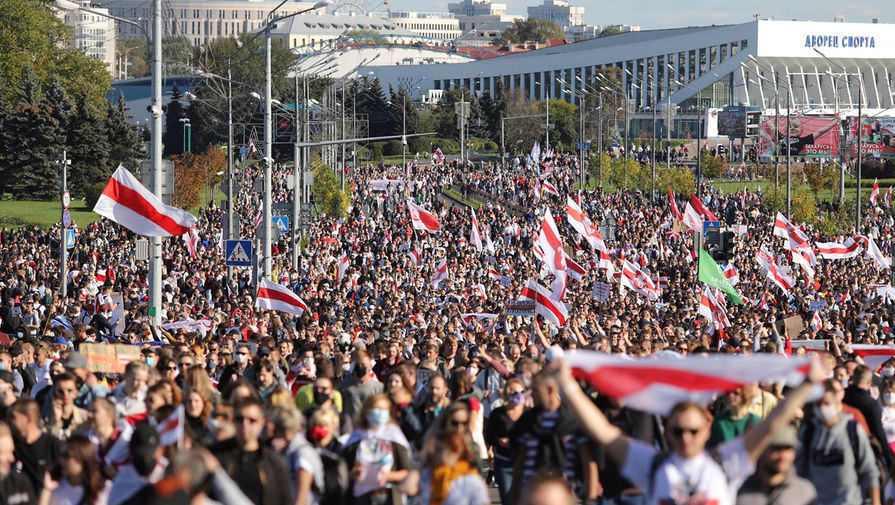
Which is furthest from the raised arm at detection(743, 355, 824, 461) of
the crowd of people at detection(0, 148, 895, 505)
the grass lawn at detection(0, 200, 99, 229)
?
the grass lawn at detection(0, 200, 99, 229)

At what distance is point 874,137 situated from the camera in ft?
298

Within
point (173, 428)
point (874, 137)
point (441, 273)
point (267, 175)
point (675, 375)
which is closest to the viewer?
point (675, 375)

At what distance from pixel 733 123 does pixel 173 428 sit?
3719 inches

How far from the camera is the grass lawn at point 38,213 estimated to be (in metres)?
53.7

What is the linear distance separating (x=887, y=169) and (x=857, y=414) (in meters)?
79.3

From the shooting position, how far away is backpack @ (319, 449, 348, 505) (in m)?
7.82

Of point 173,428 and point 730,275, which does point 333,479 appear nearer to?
point 173,428

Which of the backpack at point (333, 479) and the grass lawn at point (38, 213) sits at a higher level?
the backpack at point (333, 479)

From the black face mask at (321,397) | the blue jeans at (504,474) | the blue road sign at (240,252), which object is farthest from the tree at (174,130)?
the blue jeans at (504,474)

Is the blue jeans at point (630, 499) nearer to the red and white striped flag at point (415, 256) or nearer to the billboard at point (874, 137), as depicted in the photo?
the red and white striped flag at point (415, 256)

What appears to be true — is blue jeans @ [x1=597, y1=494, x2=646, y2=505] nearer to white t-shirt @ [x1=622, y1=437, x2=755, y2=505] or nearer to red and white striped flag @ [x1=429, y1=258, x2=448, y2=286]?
white t-shirt @ [x1=622, y1=437, x2=755, y2=505]

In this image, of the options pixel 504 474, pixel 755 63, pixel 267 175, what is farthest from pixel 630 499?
pixel 755 63

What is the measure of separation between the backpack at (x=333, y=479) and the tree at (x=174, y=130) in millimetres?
95418

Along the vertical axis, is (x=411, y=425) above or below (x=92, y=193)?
above
